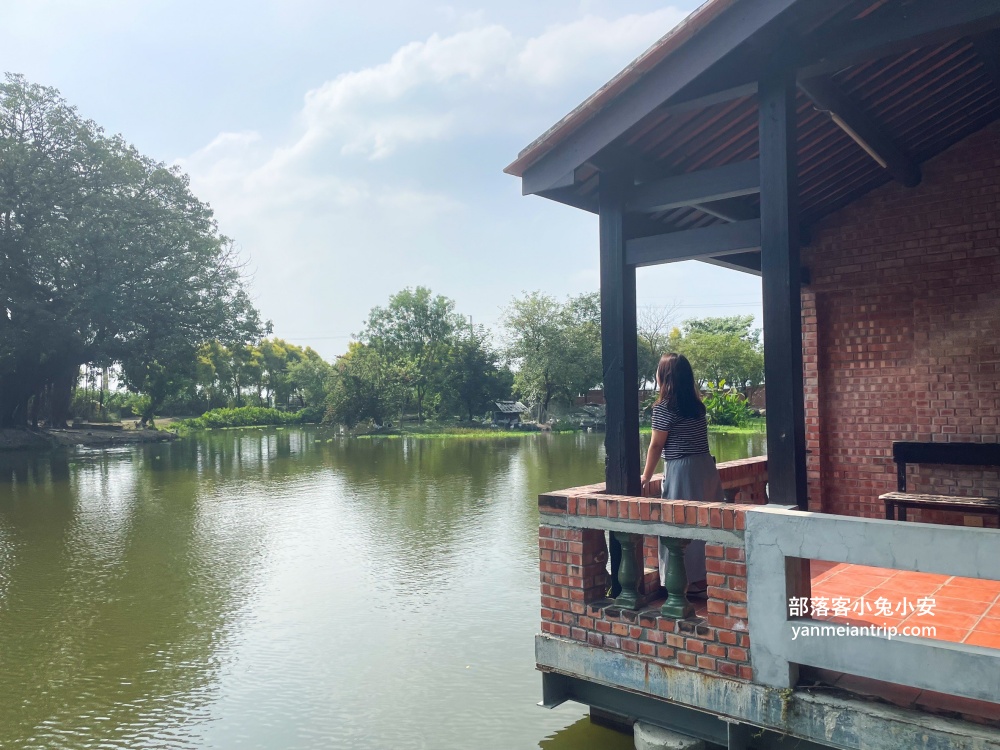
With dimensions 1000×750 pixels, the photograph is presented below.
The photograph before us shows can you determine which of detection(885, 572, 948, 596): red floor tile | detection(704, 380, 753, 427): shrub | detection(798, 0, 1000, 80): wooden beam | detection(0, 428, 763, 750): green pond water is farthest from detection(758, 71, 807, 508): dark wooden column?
detection(704, 380, 753, 427): shrub

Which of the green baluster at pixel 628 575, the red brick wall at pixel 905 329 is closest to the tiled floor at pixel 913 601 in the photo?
the green baluster at pixel 628 575

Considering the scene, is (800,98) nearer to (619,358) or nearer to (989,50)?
(989,50)

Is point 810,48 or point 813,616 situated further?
point 810,48

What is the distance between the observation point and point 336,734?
482 centimetres

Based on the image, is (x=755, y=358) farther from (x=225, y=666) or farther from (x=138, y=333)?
(x=225, y=666)

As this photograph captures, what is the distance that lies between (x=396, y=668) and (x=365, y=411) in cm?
3549

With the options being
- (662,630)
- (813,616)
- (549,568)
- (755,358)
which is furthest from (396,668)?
(755,358)

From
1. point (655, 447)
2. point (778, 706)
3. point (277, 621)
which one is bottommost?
point (277, 621)

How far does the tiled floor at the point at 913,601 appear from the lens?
152 inches

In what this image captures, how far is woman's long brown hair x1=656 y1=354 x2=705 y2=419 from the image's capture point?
448 cm

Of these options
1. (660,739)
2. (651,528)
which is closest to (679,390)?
(651,528)

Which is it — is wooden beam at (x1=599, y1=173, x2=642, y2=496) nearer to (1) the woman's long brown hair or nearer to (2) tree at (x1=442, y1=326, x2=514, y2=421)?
(1) the woman's long brown hair

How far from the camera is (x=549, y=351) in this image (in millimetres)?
40438

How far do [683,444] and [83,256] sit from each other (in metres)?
33.9
